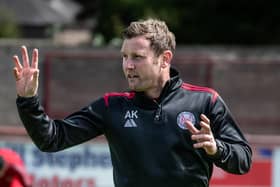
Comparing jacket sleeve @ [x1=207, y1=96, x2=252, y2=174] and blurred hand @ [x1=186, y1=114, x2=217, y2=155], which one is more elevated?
blurred hand @ [x1=186, y1=114, x2=217, y2=155]

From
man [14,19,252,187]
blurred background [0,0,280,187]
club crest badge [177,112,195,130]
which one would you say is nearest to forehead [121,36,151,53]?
man [14,19,252,187]

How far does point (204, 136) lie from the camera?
12.5 ft

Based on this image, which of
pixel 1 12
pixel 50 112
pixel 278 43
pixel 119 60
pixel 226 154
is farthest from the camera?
pixel 1 12

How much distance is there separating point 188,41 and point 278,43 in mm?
3181

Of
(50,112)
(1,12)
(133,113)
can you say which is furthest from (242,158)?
(1,12)

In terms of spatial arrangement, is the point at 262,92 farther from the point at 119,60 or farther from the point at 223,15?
the point at 223,15

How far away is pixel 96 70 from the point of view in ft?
52.6

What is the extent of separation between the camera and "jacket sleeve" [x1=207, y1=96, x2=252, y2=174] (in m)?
4.05

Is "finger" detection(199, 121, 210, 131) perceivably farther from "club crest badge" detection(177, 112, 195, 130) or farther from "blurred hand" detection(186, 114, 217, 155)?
"club crest badge" detection(177, 112, 195, 130)

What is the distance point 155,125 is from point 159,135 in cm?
6

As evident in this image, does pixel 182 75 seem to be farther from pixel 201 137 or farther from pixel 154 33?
pixel 201 137

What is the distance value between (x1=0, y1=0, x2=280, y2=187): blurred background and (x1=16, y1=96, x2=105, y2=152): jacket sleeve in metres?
3.94

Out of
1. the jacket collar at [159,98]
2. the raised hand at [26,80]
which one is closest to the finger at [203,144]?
the jacket collar at [159,98]

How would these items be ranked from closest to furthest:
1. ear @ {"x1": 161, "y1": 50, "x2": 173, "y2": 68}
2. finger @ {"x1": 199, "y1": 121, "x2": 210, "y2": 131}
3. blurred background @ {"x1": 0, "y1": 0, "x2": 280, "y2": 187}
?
finger @ {"x1": 199, "y1": 121, "x2": 210, "y2": 131}, ear @ {"x1": 161, "y1": 50, "x2": 173, "y2": 68}, blurred background @ {"x1": 0, "y1": 0, "x2": 280, "y2": 187}
